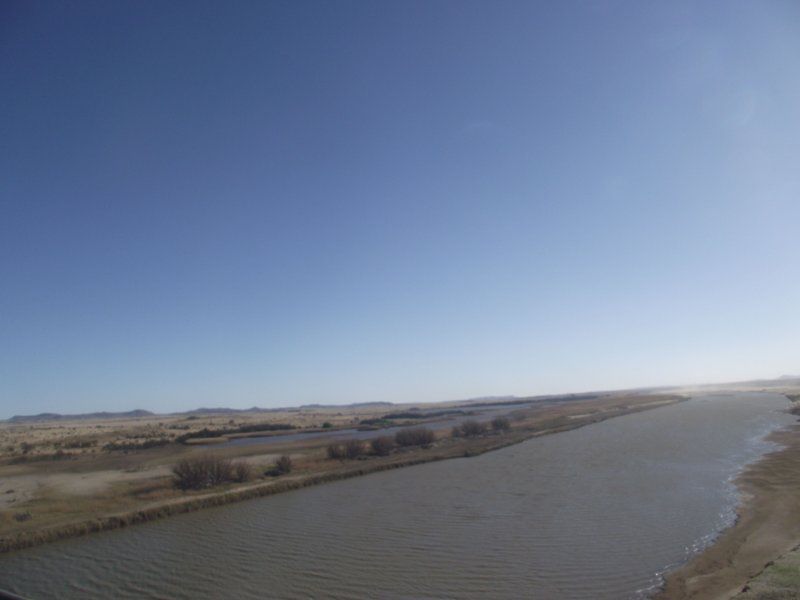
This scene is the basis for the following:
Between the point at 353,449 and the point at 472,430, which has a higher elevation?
the point at 353,449

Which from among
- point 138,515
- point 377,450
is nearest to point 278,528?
point 138,515

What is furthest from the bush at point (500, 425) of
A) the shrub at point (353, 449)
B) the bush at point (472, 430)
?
the shrub at point (353, 449)

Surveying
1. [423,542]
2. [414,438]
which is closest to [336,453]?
[414,438]

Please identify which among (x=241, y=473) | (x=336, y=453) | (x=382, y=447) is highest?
(x=241, y=473)

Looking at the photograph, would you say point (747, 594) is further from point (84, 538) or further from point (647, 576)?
point (84, 538)

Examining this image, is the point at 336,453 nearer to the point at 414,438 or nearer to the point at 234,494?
the point at 414,438

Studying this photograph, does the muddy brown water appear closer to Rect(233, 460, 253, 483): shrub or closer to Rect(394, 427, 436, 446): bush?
Rect(233, 460, 253, 483): shrub
